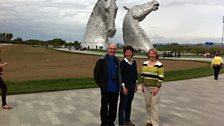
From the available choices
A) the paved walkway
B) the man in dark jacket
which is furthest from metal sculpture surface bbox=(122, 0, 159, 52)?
the man in dark jacket

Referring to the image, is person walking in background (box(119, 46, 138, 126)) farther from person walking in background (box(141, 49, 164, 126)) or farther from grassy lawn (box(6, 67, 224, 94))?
grassy lawn (box(6, 67, 224, 94))

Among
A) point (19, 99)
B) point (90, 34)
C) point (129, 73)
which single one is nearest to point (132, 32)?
point (90, 34)

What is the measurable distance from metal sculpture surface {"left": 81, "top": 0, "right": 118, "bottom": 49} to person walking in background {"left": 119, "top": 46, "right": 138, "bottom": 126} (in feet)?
173

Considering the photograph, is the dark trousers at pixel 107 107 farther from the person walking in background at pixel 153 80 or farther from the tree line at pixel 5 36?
the tree line at pixel 5 36

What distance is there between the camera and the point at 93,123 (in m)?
7.31

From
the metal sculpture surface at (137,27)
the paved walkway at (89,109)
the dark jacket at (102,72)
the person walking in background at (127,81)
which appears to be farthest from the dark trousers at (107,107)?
the metal sculpture surface at (137,27)

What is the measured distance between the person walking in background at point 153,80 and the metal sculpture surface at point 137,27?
4443 cm

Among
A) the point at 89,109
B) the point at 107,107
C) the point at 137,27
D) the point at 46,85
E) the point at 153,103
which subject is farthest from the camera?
the point at 137,27

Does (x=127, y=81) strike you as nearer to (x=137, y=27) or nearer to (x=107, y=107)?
(x=107, y=107)

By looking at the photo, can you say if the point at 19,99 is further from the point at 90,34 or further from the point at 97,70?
the point at 90,34

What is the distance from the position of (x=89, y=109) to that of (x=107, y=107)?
2.42m

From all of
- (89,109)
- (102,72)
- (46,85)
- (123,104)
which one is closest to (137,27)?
(46,85)

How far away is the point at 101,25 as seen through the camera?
2447 inches

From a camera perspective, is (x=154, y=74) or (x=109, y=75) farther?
(x=154, y=74)
